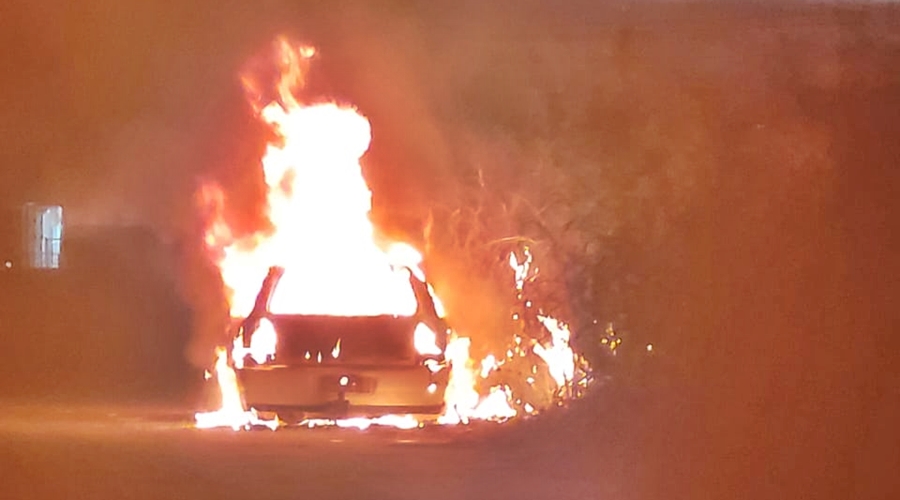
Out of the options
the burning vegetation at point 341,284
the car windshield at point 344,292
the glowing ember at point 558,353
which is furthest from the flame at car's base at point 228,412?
the glowing ember at point 558,353

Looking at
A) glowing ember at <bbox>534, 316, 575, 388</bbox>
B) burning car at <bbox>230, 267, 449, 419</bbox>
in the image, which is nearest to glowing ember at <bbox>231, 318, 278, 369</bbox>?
burning car at <bbox>230, 267, 449, 419</bbox>

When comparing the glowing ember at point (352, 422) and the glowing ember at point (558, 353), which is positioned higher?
the glowing ember at point (558, 353)

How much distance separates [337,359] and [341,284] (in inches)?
4.0

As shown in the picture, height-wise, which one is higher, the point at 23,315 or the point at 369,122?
the point at 369,122

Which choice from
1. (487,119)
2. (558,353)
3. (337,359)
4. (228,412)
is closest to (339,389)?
(337,359)

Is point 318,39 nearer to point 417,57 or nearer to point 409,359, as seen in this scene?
point 417,57

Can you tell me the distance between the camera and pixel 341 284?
5.78ft

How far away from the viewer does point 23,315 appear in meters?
1.77

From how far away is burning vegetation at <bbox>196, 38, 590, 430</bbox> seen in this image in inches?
68.6

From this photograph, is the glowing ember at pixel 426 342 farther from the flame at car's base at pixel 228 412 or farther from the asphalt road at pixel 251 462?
the flame at car's base at pixel 228 412

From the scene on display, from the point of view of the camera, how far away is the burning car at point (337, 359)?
1.72 m

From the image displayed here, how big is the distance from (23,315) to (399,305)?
48cm

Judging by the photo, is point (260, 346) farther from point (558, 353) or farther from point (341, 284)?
point (558, 353)

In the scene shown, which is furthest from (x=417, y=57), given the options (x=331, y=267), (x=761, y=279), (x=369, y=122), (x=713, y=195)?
(x=761, y=279)
